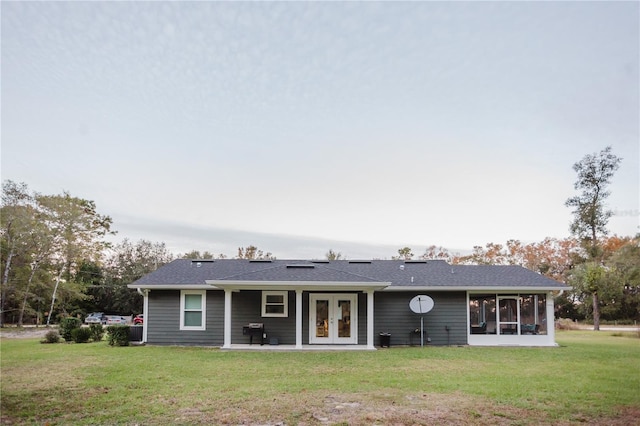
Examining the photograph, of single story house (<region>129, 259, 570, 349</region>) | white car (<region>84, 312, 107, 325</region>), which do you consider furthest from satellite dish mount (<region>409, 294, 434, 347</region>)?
white car (<region>84, 312, 107, 325</region>)

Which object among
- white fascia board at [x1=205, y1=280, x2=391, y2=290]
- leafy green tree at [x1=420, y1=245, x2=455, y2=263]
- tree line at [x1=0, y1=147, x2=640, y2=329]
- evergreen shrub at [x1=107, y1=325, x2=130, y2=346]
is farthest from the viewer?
leafy green tree at [x1=420, y1=245, x2=455, y2=263]

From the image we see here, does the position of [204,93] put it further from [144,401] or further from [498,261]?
[498,261]

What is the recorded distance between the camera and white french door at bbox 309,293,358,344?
1778 cm

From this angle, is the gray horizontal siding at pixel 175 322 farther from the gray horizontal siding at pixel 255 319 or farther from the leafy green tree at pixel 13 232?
the leafy green tree at pixel 13 232

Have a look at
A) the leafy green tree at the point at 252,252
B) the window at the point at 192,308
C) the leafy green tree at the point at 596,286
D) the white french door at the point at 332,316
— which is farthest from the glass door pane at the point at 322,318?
the leafy green tree at the point at 252,252

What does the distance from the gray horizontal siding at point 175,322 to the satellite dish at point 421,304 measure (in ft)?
23.0

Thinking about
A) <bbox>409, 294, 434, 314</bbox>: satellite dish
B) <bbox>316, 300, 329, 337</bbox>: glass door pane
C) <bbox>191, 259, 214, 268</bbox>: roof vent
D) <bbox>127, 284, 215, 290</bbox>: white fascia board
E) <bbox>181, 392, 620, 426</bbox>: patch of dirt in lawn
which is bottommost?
<bbox>181, 392, 620, 426</bbox>: patch of dirt in lawn

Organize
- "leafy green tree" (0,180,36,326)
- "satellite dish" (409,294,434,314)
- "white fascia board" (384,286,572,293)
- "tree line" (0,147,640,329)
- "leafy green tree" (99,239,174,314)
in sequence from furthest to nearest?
1. "leafy green tree" (99,239,174,314)
2. "tree line" (0,147,640,329)
3. "leafy green tree" (0,180,36,326)
4. "white fascia board" (384,286,572,293)
5. "satellite dish" (409,294,434,314)

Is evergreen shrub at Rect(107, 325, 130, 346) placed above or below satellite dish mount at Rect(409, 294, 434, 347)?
below

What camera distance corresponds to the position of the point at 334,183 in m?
22.3

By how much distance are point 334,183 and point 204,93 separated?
7442mm

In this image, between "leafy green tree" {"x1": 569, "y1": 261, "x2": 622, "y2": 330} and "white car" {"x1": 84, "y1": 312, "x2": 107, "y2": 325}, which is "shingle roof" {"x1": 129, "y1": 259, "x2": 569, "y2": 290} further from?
"white car" {"x1": 84, "y1": 312, "x2": 107, "y2": 325}

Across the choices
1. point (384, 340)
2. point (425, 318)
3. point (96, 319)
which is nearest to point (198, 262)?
point (384, 340)

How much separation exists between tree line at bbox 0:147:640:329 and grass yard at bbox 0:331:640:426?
21.7 m
